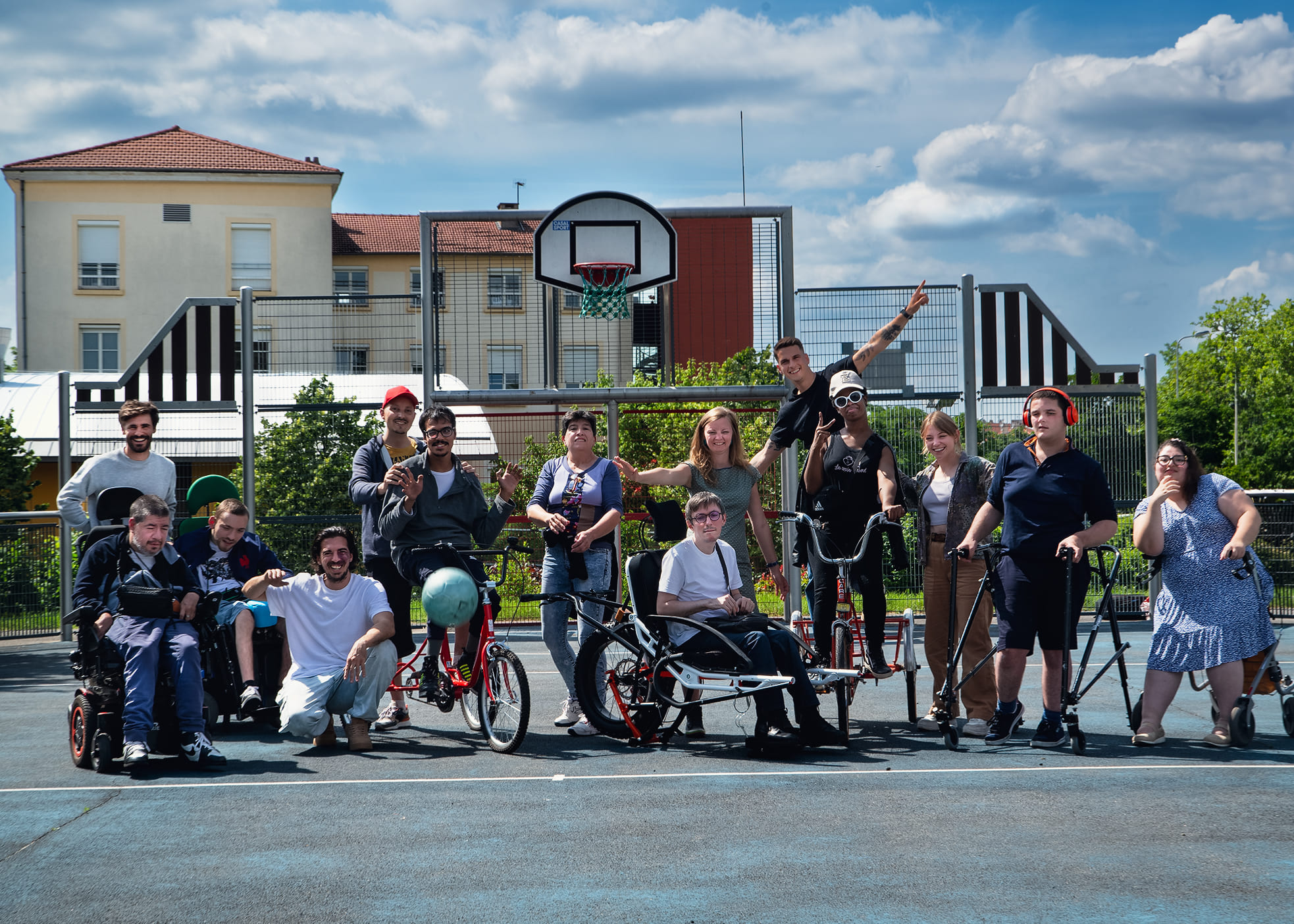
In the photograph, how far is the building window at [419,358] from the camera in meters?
12.5

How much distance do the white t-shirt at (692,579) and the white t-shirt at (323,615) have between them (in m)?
1.64

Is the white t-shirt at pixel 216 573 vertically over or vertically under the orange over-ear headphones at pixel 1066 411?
under

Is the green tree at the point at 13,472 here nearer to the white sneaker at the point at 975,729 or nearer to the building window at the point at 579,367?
the building window at the point at 579,367

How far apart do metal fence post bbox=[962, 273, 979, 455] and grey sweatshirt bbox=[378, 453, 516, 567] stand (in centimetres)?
633

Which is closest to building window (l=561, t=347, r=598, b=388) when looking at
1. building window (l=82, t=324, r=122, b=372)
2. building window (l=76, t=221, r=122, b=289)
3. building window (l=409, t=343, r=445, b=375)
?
building window (l=409, t=343, r=445, b=375)

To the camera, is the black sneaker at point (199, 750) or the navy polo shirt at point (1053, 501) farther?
the navy polo shirt at point (1053, 501)

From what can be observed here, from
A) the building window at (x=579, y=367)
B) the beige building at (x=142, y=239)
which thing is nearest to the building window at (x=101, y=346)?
the beige building at (x=142, y=239)

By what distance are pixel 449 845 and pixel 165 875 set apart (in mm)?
1033

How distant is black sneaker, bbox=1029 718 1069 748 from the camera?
6695 millimetres

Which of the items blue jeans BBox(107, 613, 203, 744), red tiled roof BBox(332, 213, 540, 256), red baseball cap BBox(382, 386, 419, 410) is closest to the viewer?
blue jeans BBox(107, 613, 203, 744)

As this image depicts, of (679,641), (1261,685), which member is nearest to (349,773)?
(679,641)

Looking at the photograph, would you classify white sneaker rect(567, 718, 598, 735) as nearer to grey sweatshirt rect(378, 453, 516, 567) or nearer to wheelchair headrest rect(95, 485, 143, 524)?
grey sweatshirt rect(378, 453, 516, 567)

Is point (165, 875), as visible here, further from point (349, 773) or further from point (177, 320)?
point (177, 320)

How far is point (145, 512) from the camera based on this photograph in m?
6.58
